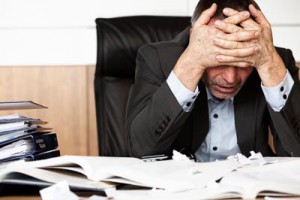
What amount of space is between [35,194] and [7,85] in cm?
161

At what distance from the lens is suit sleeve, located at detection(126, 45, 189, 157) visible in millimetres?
1115

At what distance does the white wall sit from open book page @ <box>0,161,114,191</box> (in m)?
1.52

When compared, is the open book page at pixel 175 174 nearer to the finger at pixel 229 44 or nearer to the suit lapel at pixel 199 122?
the finger at pixel 229 44

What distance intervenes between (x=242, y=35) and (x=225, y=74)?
12 cm

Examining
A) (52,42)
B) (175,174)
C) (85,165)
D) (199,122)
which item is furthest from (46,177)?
(52,42)

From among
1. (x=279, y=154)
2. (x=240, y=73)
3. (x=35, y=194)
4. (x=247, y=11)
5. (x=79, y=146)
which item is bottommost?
(x=79, y=146)

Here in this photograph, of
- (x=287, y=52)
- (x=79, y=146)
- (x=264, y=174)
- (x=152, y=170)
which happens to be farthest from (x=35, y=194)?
(x=79, y=146)

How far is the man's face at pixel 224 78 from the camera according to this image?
3.76 ft

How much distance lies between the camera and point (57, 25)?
2.12 m

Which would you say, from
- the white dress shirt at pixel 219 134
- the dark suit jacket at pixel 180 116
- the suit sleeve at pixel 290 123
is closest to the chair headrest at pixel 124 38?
the dark suit jacket at pixel 180 116

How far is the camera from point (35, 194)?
2.11 feet

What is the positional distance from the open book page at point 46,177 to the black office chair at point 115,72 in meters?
0.95

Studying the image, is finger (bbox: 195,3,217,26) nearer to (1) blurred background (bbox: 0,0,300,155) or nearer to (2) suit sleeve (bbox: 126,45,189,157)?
(2) suit sleeve (bbox: 126,45,189,157)

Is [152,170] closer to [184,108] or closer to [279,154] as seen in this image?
[184,108]
